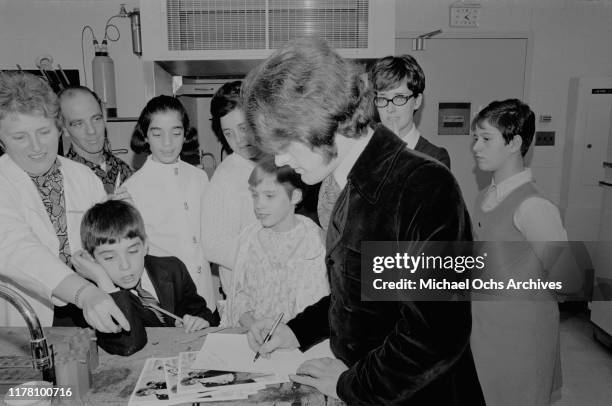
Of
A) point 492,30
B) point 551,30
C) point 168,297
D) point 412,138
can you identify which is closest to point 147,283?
point 168,297

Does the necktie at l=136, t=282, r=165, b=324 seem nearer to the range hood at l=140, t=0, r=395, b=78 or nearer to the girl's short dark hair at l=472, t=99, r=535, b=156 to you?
the range hood at l=140, t=0, r=395, b=78

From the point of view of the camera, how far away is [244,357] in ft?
3.49

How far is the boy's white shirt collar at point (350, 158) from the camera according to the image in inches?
33.5

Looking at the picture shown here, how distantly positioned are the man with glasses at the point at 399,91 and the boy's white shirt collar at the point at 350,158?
0.88 meters

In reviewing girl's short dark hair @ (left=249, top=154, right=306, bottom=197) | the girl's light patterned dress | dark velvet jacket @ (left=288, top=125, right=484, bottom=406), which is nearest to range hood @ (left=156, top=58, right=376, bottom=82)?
girl's short dark hair @ (left=249, top=154, right=306, bottom=197)

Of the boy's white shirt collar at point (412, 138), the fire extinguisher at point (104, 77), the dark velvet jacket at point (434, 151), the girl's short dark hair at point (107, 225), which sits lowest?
the girl's short dark hair at point (107, 225)

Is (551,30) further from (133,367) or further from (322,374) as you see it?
(133,367)

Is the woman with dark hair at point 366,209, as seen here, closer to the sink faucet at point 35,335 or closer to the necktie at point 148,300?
the sink faucet at point 35,335

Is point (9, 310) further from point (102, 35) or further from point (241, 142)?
point (102, 35)

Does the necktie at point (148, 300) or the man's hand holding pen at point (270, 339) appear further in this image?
the necktie at point (148, 300)

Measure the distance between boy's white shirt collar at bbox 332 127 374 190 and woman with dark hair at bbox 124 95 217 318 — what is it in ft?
3.16

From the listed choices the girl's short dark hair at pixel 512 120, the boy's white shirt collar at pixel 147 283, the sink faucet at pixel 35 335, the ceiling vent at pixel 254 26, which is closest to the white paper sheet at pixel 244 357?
the sink faucet at pixel 35 335

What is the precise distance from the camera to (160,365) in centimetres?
105

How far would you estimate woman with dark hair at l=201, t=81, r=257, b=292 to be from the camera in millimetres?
1608
